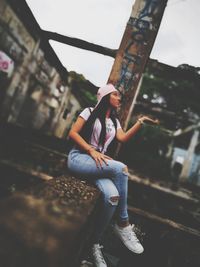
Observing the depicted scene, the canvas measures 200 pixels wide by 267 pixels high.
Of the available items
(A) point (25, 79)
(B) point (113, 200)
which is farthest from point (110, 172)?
(A) point (25, 79)

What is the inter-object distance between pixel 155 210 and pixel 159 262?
115cm

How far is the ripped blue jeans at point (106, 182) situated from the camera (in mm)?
1863

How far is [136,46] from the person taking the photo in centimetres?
249

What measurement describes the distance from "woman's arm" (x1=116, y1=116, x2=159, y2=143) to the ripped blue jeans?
403 mm

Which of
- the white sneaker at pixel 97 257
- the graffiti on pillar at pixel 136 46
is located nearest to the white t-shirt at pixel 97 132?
the graffiti on pillar at pixel 136 46

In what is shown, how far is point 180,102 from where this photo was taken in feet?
53.3

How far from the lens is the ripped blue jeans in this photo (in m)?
1.86

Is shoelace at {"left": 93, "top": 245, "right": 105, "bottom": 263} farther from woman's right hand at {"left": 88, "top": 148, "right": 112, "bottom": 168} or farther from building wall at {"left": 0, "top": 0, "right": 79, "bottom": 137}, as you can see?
building wall at {"left": 0, "top": 0, "right": 79, "bottom": 137}

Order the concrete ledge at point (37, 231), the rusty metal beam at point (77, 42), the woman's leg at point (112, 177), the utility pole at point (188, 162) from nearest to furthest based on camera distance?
the concrete ledge at point (37, 231) → the woman's leg at point (112, 177) → the rusty metal beam at point (77, 42) → the utility pole at point (188, 162)

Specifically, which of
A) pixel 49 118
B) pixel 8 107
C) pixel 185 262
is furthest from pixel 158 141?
pixel 185 262

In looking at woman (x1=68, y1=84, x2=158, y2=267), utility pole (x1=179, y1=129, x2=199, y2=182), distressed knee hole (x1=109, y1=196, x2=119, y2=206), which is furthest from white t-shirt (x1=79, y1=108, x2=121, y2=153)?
utility pole (x1=179, y1=129, x2=199, y2=182)

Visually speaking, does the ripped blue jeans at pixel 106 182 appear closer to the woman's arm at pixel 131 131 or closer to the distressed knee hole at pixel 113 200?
the distressed knee hole at pixel 113 200

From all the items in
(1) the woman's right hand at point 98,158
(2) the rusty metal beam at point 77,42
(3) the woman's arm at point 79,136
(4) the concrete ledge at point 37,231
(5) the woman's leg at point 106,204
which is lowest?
(5) the woman's leg at point 106,204

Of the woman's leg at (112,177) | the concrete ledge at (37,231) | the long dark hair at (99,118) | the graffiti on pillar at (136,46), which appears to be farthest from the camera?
the graffiti on pillar at (136,46)
